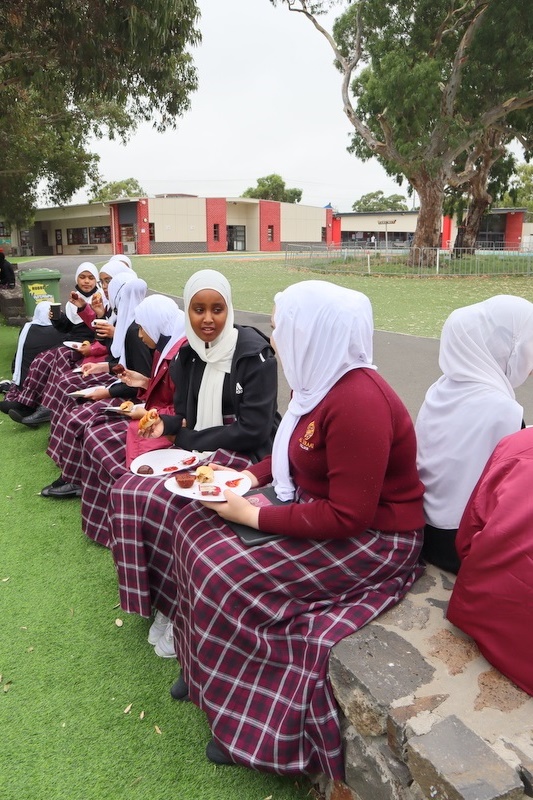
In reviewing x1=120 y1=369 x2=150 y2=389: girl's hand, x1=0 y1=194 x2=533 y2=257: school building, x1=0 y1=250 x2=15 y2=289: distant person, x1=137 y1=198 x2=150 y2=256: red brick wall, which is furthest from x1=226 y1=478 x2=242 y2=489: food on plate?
x1=137 y1=198 x2=150 y2=256: red brick wall

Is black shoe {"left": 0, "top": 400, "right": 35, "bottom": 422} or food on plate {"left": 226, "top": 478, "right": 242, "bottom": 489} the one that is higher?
food on plate {"left": 226, "top": 478, "right": 242, "bottom": 489}

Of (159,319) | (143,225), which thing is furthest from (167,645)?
(143,225)

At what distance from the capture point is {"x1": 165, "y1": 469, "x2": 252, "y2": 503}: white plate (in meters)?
2.02

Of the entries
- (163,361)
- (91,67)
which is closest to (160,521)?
(163,361)

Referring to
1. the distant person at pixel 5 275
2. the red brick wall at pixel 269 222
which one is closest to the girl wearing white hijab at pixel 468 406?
the distant person at pixel 5 275

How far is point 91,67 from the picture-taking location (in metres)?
7.50

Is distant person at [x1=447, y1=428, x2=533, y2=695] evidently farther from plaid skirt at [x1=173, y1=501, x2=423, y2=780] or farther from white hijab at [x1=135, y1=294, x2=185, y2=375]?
white hijab at [x1=135, y1=294, x2=185, y2=375]

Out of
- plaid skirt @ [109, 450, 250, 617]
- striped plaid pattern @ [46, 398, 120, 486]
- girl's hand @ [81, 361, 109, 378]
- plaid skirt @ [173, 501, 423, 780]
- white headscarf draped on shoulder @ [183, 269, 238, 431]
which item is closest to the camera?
plaid skirt @ [173, 501, 423, 780]

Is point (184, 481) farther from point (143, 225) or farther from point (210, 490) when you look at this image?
point (143, 225)

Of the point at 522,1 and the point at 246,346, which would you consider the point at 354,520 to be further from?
the point at 522,1

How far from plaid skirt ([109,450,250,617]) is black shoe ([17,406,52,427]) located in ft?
10.7

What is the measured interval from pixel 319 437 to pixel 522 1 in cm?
1961

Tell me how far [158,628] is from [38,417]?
3306mm

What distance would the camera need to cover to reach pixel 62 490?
4.04 m
